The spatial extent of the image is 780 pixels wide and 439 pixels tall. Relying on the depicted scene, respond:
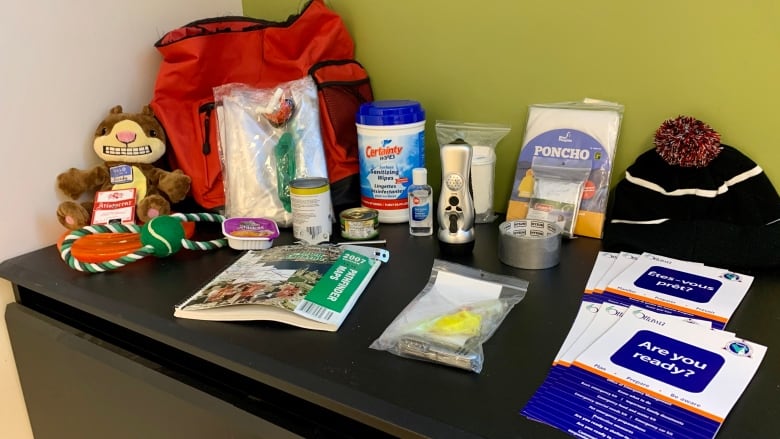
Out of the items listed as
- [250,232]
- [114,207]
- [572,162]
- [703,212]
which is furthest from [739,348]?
[114,207]

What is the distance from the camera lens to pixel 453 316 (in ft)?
2.40

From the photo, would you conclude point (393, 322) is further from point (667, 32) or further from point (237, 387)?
point (667, 32)

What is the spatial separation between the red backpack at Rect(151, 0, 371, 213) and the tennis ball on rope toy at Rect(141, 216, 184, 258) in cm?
17

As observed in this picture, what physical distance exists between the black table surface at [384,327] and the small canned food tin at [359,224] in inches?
1.0

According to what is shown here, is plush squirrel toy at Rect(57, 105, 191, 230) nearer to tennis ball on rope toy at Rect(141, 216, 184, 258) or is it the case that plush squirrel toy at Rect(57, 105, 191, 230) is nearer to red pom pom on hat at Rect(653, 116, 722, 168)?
tennis ball on rope toy at Rect(141, 216, 184, 258)

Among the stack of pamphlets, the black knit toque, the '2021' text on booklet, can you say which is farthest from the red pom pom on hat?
the '2021' text on booklet

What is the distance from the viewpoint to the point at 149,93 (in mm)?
1164

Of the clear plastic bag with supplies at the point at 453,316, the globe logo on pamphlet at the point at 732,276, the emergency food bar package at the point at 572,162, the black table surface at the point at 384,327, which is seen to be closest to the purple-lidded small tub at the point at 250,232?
the black table surface at the point at 384,327

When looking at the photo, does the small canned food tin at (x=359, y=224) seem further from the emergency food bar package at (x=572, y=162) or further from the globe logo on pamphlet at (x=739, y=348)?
the globe logo on pamphlet at (x=739, y=348)

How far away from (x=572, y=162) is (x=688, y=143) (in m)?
0.17

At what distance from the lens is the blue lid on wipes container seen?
995 millimetres

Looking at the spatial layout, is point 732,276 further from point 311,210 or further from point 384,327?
point 311,210

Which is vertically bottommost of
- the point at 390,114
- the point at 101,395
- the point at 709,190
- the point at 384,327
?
the point at 101,395

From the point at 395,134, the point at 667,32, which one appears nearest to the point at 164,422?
the point at 395,134
